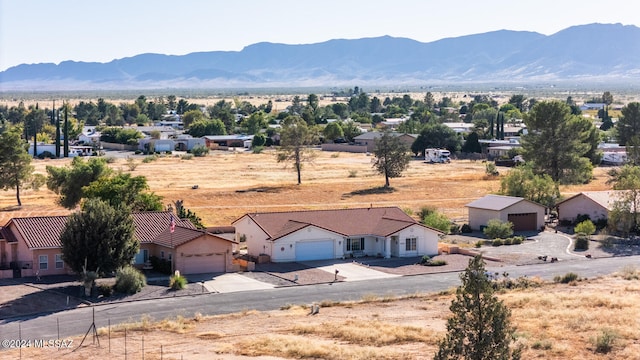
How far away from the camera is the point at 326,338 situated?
3491 centimetres

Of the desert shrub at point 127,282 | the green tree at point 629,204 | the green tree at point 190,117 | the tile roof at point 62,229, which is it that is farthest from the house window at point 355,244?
the green tree at point 190,117

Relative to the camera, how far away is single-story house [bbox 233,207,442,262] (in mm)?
52562

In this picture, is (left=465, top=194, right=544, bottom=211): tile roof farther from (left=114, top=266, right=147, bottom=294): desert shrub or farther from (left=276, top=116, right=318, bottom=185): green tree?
(left=276, top=116, right=318, bottom=185): green tree

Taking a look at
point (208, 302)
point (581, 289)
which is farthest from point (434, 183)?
point (208, 302)

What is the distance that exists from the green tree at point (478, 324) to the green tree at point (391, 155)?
6694 cm

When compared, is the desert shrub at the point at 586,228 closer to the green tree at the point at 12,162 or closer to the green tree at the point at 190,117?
the green tree at the point at 12,162

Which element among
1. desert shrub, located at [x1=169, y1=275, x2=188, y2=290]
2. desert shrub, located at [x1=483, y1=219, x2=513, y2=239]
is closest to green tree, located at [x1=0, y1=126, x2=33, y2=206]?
desert shrub, located at [x1=169, y1=275, x2=188, y2=290]

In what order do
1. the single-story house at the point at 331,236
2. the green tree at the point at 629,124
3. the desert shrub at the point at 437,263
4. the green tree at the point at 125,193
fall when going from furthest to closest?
1. the green tree at the point at 629,124
2. the green tree at the point at 125,193
3. the single-story house at the point at 331,236
4. the desert shrub at the point at 437,263

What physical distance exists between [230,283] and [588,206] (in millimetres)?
31828

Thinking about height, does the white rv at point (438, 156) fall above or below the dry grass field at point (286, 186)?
above

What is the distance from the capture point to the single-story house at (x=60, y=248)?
46.6 metres

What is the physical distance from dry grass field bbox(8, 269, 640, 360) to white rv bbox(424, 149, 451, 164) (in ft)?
261

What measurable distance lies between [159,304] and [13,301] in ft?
21.0

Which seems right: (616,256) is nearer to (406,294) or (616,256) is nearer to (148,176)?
(406,294)
